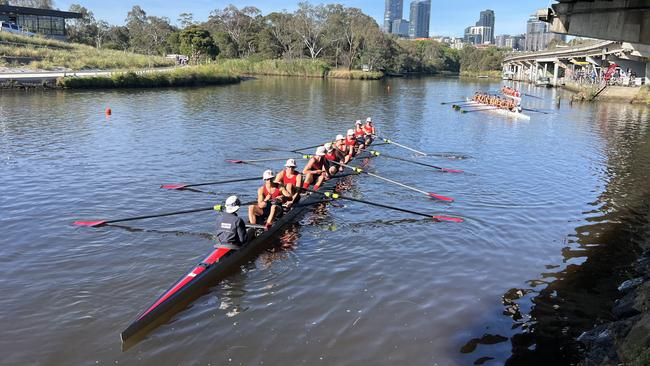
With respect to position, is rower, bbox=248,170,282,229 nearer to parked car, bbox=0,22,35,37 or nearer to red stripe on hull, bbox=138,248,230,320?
red stripe on hull, bbox=138,248,230,320

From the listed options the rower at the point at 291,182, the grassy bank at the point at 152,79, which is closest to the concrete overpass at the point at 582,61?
the rower at the point at 291,182

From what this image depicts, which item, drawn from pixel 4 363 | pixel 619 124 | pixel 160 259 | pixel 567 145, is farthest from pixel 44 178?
pixel 619 124

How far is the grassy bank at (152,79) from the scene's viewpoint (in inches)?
1869

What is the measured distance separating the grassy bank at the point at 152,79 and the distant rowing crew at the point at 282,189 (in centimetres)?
3555

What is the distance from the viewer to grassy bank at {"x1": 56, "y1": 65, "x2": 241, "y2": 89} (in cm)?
4747

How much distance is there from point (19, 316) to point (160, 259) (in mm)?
3110

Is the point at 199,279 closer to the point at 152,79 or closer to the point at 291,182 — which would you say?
the point at 291,182

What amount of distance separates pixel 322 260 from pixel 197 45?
83.5m

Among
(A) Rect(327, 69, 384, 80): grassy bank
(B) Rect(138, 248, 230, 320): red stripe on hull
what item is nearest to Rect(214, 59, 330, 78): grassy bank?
(A) Rect(327, 69, 384, 80): grassy bank

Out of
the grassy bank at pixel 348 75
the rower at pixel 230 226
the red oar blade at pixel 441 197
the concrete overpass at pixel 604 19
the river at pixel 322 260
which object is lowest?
the river at pixel 322 260

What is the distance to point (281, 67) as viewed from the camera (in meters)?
95.9

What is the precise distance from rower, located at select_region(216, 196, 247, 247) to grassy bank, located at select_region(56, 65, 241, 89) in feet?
139

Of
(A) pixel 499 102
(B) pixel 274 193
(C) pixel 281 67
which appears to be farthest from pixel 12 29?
(B) pixel 274 193

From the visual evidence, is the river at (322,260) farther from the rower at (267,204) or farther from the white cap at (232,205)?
the white cap at (232,205)
